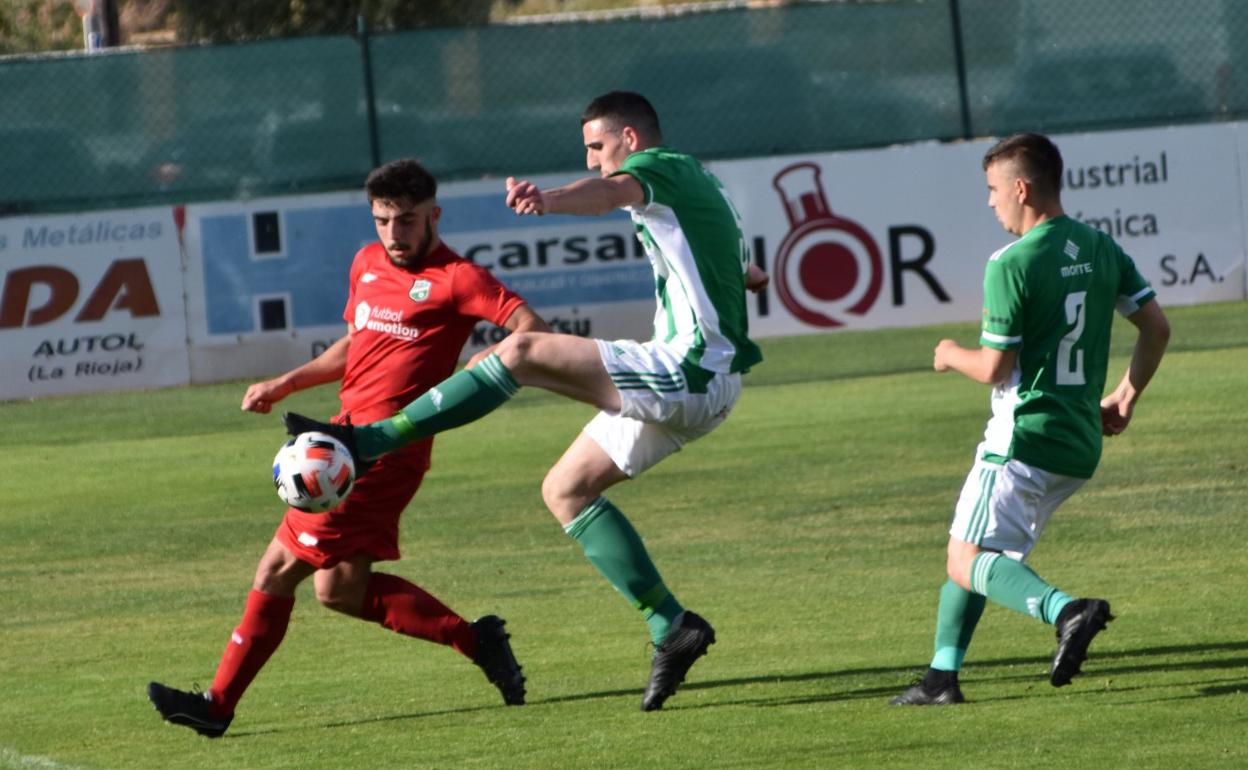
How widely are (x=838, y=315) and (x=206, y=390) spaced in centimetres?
551

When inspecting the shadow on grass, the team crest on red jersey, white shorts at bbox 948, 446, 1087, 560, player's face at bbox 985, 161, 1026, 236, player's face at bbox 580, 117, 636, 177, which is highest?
player's face at bbox 580, 117, 636, 177

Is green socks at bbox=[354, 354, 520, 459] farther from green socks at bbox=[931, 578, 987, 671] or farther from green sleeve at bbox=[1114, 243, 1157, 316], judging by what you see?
green sleeve at bbox=[1114, 243, 1157, 316]

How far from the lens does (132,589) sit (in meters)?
9.27

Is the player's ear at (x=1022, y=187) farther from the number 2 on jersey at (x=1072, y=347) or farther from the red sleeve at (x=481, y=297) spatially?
the red sleeve at (x=481, y=297)

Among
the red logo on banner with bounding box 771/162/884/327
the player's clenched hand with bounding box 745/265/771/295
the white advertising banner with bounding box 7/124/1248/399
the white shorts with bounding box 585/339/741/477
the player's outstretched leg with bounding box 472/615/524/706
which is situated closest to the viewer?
the white shorts with bounding box 585/339/741/477

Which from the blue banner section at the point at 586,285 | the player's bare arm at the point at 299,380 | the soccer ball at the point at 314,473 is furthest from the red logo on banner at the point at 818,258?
the soccer ball at the point at 314,473

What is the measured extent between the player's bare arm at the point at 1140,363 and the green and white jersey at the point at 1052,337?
248 mm

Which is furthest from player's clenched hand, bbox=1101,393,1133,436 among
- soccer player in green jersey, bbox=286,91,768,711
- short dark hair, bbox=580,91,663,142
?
short dark hair, bbox=580,91,663,142

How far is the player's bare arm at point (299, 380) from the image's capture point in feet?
21.9

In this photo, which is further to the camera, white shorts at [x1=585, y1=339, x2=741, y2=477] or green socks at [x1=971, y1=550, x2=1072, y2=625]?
white shorts at [x1=585, y1=339, x2=741, y2=477]

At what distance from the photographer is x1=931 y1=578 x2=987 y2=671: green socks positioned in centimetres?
628

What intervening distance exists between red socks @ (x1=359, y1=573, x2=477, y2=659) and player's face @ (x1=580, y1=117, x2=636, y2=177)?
1.57 meters

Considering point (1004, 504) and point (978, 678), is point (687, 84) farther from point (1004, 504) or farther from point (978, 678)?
point (1004, 504)

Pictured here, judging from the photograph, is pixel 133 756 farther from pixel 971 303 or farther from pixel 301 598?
pixel 971 303
